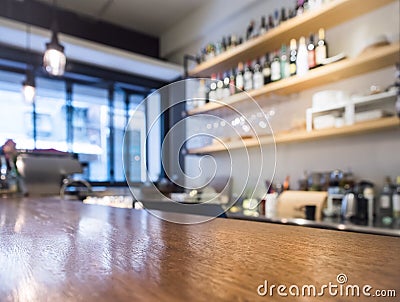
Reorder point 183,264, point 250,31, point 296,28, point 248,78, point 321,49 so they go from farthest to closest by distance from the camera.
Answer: point 250,31
point 248,78
point 296,28
point 321,49
point 183,264

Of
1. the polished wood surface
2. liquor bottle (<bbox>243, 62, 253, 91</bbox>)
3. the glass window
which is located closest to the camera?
the polished wood surface

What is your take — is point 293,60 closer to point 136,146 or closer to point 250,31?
point 250,31

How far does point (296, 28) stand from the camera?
251 cm

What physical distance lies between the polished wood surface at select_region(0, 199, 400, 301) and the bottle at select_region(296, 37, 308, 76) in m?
2.18

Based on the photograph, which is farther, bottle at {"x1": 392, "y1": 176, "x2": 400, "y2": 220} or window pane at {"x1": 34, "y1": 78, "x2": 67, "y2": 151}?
window pane at {"x1": 34, "y1": 78, "x2": 67, "y2": 151}

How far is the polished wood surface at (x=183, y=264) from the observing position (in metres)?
0.22

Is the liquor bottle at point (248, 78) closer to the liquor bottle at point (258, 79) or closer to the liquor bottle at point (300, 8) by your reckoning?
the liquor bottle at point (258, 79)

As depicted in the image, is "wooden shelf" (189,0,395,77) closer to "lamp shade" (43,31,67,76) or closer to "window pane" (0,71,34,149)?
"lamp shade" (43,31,67,76)

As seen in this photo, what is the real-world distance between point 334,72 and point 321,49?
22 cm

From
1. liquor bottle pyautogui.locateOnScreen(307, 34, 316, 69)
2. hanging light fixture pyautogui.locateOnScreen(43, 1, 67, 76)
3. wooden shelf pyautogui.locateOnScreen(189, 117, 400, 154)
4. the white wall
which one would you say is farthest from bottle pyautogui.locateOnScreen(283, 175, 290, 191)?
hanging light fixture pyautogui.locateOnScreen(43, 1, 67, 76)

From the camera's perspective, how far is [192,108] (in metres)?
0.75

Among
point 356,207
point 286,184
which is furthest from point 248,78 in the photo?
point 356,207

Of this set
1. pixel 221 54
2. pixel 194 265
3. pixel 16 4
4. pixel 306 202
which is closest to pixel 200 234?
pixel 194 265

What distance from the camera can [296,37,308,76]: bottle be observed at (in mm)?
2449
